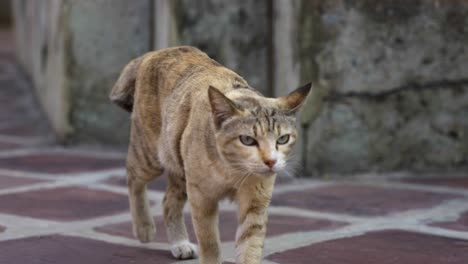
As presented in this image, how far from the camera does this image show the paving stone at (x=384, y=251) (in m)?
4.11

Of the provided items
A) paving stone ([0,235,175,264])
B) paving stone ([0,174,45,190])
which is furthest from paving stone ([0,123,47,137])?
paving stone ([0,235,175,264])

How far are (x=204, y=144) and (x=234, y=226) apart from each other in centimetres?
124

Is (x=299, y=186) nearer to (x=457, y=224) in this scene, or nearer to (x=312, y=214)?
(x=312, y=214)

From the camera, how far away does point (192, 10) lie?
21.0 ft

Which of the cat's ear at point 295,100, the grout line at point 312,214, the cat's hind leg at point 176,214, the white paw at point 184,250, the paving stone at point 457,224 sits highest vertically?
the cat's ear at point 295,100

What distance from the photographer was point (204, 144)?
366cm

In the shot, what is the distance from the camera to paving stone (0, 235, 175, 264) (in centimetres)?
410

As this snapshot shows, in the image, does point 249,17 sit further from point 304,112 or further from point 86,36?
point 86,36

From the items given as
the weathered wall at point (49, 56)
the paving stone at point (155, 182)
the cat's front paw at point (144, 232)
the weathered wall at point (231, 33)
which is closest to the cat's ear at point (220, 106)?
the cat's front paw at point (144, 232)

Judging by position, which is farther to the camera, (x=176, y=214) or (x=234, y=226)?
(x=234, y=226)

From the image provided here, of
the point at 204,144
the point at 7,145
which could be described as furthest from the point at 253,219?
the point at 7,145

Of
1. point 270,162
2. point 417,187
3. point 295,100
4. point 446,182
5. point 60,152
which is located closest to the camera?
point 270,162

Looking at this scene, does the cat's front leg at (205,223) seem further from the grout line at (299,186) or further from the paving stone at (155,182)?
the paving stone at (155,182)

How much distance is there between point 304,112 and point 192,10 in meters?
1.10
